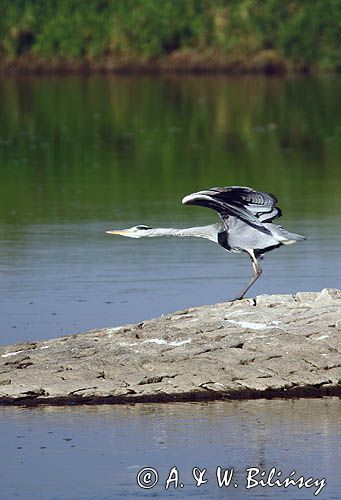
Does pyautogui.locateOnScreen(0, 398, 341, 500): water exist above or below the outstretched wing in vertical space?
below

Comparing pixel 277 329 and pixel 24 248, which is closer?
pixel 277 329

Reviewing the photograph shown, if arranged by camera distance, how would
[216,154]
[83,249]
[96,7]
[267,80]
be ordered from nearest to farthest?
[83,249]
[216,154]
[267,80]
[96,7]

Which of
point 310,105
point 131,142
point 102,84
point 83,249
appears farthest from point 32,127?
point 83,249

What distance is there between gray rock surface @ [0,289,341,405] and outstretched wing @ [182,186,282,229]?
0.72 metres

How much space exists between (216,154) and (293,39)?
76.5ft

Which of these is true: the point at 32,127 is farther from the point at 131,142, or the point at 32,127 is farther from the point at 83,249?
the point at 83,249

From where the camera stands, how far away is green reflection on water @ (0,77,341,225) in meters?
22.0

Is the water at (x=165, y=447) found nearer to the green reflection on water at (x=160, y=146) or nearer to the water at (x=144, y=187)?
the water at (x=144, y=187)

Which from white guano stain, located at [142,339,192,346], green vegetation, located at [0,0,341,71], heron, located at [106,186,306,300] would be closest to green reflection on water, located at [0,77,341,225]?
green vegetation, located at [0,0,341,71]

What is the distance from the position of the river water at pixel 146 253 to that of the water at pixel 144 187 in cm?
4

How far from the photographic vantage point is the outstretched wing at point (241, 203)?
12.1 meters

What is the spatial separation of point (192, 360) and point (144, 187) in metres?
12.6

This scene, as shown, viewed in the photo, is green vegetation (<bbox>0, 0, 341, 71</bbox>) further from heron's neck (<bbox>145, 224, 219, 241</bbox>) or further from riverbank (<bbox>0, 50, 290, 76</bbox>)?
heron's neck (<bbox>145, 224, 219, 241</bbox>)

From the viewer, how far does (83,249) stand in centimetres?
1759
